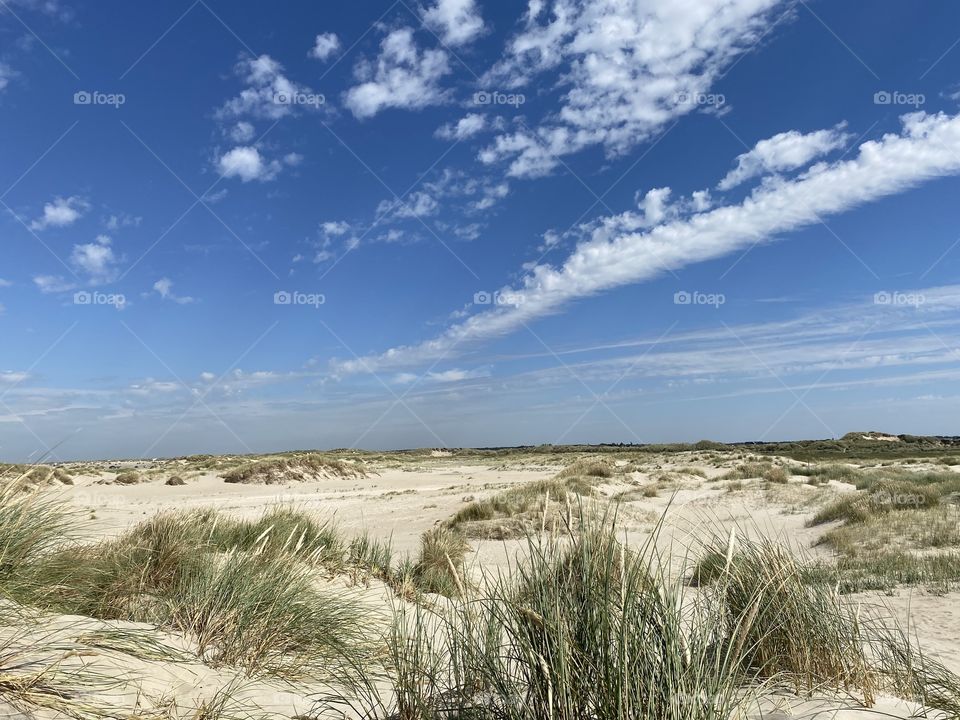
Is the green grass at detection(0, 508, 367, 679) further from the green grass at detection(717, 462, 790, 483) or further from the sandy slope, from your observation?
the green grass at detection(717, 462, 790, 483)

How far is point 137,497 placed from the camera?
24.5 metres

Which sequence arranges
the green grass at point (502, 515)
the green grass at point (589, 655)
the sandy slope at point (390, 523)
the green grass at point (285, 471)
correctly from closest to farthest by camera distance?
1. the green grass at point (589, 655)
2. the sandy slope at point (390, 523)
3. the green grass at point (502, 515)
4. the green grass at point (285, 471)

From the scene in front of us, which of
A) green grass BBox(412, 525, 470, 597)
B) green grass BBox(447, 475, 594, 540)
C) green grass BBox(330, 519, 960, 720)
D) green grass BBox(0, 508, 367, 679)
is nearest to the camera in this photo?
green grass BBox(330, 519, 960, 720)

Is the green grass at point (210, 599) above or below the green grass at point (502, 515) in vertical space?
above

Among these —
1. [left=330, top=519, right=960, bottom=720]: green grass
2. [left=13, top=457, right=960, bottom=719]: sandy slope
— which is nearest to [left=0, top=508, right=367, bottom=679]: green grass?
[left=13, top=457, right=960, bottom=719]: sandy slope

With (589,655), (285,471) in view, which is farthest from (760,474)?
(589,655)

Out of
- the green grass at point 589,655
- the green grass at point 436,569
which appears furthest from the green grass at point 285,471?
the green grass at point 589,655

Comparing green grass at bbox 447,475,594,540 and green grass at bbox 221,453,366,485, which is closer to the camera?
green grass at bbox 447,475,594,540

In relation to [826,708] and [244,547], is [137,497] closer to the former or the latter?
[244,547]

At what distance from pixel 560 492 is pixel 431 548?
11.4m

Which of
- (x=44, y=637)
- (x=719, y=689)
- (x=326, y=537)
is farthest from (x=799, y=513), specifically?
(x=44, y=637)

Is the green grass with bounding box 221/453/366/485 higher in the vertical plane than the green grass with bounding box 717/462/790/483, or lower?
higher

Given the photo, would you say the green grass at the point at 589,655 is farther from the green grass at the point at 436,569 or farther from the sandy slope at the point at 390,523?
the green grass at the point at 436,569

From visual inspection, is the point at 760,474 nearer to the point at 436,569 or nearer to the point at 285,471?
the point at 436,569
